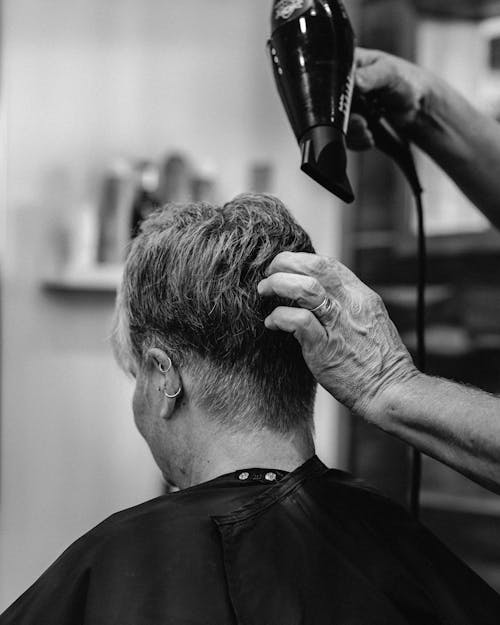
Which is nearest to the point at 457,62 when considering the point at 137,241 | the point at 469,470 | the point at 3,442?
the point at 3,442

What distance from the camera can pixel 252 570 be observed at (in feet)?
4.03

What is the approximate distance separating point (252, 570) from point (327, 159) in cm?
63

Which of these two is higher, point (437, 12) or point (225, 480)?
point (437, 12)

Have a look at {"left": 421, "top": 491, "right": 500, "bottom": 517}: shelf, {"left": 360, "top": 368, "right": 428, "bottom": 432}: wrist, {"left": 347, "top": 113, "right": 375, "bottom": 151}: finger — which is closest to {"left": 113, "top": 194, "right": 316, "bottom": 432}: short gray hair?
{"left": 360, "top": 368, "right": 428, "bottom": 432}: wrist

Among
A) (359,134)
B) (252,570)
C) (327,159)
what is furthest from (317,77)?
(252,570)

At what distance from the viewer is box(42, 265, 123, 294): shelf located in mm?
3381

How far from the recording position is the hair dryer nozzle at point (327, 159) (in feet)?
4.35

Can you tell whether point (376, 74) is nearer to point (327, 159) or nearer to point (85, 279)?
point (327, 159)

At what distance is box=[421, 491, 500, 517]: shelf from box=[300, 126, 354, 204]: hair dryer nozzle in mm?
2639

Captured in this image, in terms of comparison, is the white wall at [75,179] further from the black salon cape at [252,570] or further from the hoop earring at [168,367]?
the black salon cape at [252,570]

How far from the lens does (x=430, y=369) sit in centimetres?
377

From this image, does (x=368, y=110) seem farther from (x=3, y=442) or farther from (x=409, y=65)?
(x=3, y=442)

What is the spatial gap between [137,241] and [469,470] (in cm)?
66

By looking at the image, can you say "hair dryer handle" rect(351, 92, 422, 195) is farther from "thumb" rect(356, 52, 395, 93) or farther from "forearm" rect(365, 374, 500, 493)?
"forearm" rect(365, 374, 500, 493)
